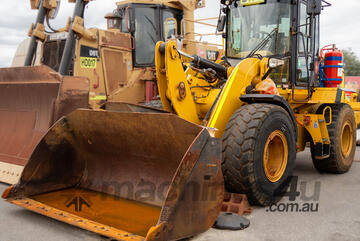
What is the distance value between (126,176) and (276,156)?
→ 5.70 feet

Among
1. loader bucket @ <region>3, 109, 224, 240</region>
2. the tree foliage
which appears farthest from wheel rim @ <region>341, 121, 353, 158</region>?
the tree foliage

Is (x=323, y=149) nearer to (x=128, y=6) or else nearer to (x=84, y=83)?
(x=84, y=83)

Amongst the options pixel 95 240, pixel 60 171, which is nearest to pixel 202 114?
pixel 60 171

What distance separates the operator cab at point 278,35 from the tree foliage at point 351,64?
138ft

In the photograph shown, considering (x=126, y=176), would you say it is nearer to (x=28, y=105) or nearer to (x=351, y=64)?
(x=28, y=105)

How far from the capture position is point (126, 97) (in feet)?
31.5

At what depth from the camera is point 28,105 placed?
5297 mm

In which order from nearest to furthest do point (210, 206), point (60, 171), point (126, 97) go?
point (210, 206), point (60, 171), point (126, 97)

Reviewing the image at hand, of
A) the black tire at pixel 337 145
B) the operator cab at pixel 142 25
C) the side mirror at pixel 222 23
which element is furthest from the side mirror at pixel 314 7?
the operator cab at pixel 142 25

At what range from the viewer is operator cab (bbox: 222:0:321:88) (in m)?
5.36

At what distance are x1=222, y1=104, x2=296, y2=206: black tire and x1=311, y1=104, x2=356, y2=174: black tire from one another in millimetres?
1899

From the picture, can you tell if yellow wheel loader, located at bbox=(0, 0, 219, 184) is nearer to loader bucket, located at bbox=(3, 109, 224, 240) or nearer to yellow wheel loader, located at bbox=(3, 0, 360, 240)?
yellow wheel loader, located at bbox=(3, 0, 360, 240)

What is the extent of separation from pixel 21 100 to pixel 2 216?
194 centimetres

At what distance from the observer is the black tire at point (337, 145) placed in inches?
228
